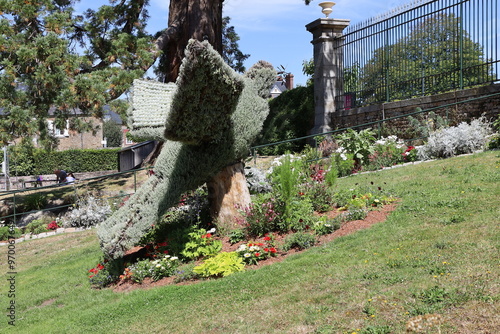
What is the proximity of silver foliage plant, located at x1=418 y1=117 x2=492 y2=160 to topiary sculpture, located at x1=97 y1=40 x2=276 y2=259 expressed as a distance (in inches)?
177

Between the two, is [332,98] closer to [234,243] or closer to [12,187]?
[234,243]

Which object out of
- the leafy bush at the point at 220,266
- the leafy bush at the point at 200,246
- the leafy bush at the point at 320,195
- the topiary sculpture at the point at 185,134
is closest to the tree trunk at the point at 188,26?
the topiary sculpture at the point at 185,134

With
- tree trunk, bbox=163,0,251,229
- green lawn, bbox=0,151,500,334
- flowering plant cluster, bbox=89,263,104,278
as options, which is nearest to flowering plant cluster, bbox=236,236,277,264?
green lawn, bbox=0,151,500,334

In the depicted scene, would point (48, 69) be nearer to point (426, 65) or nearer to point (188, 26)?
point (188, 26)

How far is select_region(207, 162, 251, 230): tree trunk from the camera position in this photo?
23.6 ft

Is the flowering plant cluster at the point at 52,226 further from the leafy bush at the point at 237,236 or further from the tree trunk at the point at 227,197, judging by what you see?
the leafy bush at the point at 237,236

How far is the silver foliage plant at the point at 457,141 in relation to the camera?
9773 millimetres

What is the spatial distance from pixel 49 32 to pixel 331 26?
8647mm

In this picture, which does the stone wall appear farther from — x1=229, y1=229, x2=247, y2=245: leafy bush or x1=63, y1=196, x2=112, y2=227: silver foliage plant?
x1=63, y1=196, x2=112, y2=227: silver foliage plant

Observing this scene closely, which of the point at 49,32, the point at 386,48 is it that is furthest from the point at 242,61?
the point at 49,32

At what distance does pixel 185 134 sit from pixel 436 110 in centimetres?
853

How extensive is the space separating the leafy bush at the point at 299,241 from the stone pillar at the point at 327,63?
398 inches

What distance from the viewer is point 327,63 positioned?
1590cm

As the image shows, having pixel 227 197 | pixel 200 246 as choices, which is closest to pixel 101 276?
pixel 200 246
